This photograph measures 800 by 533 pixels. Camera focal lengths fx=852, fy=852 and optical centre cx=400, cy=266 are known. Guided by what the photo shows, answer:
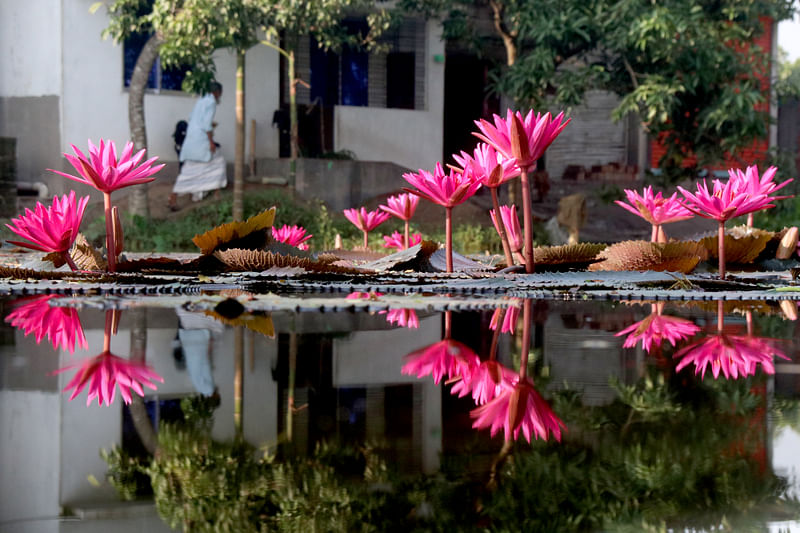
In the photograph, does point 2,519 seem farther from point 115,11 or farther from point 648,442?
point 115,11

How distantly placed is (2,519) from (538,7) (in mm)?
9865

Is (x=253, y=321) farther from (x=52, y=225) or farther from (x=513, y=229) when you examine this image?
(x=513, y=229)

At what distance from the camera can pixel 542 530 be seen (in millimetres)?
466

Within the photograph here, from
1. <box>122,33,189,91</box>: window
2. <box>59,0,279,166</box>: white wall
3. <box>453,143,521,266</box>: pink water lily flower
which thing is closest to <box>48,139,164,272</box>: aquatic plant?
<box>453,143,521,266</box>: pink water lily flower

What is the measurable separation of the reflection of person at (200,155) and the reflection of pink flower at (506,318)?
904cm

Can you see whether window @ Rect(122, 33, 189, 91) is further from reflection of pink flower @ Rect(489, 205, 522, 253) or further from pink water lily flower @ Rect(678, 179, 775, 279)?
pink water lily flower @ Rect(678, 179, 775, 279)

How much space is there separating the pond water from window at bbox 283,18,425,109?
1112 cm

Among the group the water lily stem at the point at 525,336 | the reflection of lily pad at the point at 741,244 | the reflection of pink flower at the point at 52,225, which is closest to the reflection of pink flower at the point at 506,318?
the water lily stem at the point at 525,336

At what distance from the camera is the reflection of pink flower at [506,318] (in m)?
1.45

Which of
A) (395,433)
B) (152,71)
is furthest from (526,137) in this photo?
(152,71)

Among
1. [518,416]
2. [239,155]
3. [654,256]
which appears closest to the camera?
[518,416]

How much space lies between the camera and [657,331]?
1.42m

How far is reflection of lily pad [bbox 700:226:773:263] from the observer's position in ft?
9.68

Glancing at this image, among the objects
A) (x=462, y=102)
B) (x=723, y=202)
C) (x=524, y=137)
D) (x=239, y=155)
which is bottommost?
(x=723, y=202)
